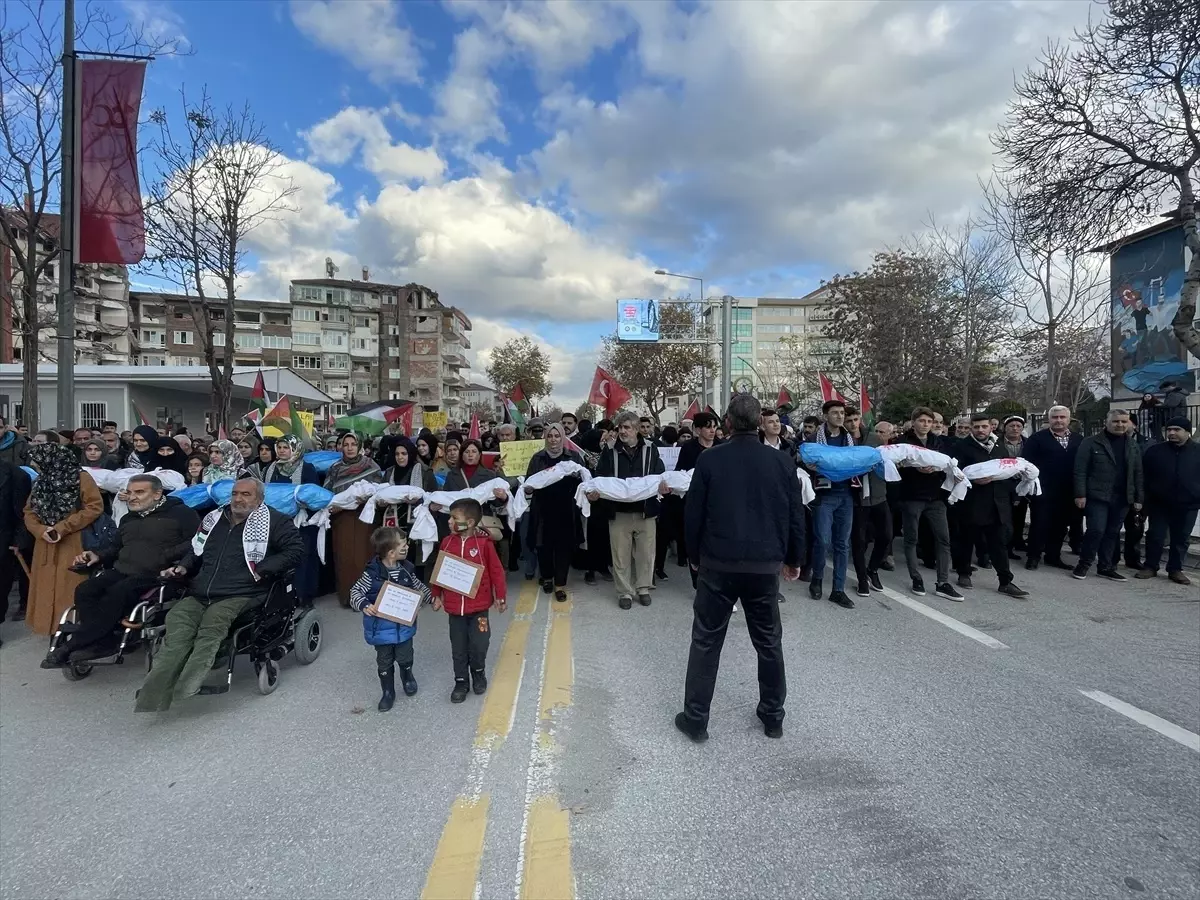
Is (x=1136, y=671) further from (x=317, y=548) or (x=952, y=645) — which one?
(x=317, y=548)

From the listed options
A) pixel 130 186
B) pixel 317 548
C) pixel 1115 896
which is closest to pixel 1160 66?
pixel 1115 896

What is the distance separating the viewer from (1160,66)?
10828 millimetres

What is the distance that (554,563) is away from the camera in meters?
7.32

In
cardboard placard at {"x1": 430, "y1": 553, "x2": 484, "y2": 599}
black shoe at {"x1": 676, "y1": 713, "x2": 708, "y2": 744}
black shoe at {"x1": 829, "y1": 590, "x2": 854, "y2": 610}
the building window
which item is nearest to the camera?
black shoe at {"x1": 676, "y1": 713, "x2": 708, "y2": 744}

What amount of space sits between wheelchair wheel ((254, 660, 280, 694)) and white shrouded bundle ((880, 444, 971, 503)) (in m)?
6.01

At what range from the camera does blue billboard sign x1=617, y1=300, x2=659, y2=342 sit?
3900cm

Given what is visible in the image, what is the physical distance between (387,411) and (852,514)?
8.32m

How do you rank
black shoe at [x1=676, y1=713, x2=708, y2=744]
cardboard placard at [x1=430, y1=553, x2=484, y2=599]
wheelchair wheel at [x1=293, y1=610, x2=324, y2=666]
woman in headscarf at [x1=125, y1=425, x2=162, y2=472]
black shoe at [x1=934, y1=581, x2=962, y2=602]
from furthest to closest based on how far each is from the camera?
woman in headscarf at [x1=125, y1=425, x2=162, y2=472] < black shoe at [x1=934, y1=581, x2=962, y2=602] < wheelchair wheel at [x1=293, y1=610, x2=324, y2=666] < cardboard placard at [x1=430, y1=553, x2=484, y2=599] < black shoe at [x1=676, y1=713, x2=708, y2=744]

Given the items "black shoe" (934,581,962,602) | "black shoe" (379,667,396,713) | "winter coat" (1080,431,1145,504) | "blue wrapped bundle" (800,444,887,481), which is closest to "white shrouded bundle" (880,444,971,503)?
"blue wrapped bundle" (800,444,887,481)

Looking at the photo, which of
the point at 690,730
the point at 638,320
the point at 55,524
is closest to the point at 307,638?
the point at 55,524

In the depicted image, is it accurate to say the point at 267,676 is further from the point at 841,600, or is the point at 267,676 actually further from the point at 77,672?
the point at 841,600

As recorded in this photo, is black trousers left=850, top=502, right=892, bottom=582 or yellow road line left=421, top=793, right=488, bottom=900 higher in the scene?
black trousers left=850, top=502, right=892, bottom=582

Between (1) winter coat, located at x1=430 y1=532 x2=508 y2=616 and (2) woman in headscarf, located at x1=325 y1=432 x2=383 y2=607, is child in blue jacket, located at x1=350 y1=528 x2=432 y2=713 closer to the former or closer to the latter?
(1) winter coat, located at x1=430 y1=532 x2=508 y2=616

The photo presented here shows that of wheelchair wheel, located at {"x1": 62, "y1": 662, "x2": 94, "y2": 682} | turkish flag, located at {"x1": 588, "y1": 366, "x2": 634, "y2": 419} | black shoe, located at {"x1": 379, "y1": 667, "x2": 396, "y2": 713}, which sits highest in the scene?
turkish flag, located at {"x1": 588, "y1": 366, "x2": 634, "y2": 419}
